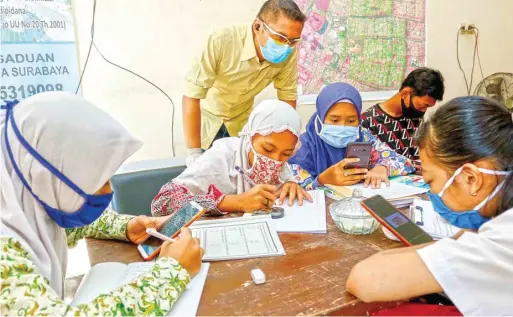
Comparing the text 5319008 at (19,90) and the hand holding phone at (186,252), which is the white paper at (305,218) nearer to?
the hand holding phone at (186,252)

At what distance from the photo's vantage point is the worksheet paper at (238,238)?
93cm

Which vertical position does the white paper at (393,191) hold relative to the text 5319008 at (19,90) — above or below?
below

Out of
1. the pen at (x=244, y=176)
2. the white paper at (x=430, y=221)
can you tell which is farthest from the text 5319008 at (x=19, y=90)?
the white paper at (x=430, y=221)

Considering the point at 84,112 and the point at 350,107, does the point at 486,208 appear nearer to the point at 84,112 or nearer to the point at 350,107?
the point at 84,112

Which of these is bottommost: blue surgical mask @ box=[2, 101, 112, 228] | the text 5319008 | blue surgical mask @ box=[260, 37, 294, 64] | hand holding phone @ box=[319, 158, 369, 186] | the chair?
the chair

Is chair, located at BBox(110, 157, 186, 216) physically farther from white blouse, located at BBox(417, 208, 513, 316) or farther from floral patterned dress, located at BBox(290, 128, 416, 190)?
white blouse, located at BBox(417, 208, 513, 316)

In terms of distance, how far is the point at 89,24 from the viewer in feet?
6.66

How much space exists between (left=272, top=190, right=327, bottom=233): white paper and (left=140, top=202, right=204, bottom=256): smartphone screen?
0.25m

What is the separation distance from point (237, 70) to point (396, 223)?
1.24 meters

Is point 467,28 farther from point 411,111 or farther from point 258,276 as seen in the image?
point 258,276

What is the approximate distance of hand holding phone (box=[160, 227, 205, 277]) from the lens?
806mm

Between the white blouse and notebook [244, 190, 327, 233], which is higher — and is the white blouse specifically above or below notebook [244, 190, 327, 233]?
above

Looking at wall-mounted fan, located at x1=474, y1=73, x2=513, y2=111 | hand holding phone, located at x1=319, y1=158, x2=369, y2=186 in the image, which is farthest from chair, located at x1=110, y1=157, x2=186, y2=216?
wall-mounted fan, located at x1=474, y1=73, x2=513, y2=111

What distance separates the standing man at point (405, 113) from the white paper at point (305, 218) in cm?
100
